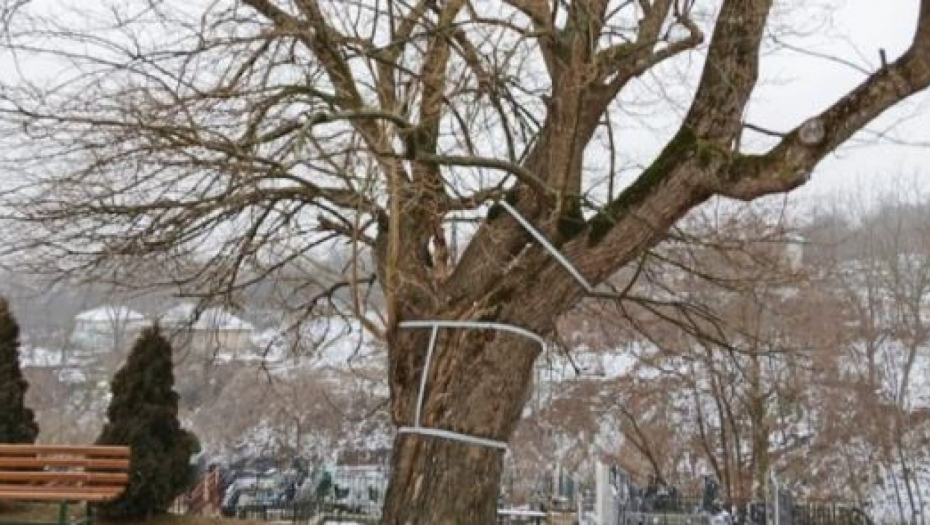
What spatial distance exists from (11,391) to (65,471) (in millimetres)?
3881

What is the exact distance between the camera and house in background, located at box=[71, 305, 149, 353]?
32.6 feet

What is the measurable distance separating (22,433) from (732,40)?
9667mm

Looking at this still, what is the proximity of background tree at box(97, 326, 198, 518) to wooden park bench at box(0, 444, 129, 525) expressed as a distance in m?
1.70

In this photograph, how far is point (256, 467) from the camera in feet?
59.4

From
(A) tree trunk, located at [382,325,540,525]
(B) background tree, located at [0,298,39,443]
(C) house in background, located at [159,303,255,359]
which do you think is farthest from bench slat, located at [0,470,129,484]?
(A) tree trunk, located at [382,325,540,525]

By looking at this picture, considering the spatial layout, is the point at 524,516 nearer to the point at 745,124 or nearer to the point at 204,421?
the point at 745,124

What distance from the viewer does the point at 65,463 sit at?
7816 millimetres

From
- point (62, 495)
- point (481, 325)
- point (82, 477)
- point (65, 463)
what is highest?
point (481, 325)

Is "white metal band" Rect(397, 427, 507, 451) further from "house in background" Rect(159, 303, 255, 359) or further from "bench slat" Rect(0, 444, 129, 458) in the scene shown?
"bench slat" Rect(0, 444, 129, 458)

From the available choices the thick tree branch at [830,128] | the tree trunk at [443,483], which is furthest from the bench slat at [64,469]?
the thick tree branch at [830,128]

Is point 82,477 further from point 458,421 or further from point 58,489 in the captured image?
point 458,421

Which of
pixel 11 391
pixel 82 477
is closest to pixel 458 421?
pixel 82 477

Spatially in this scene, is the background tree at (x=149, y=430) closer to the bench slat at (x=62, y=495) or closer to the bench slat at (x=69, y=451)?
the bench slat at (x=69, y=451)

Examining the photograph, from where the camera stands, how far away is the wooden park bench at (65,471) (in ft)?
24.5
